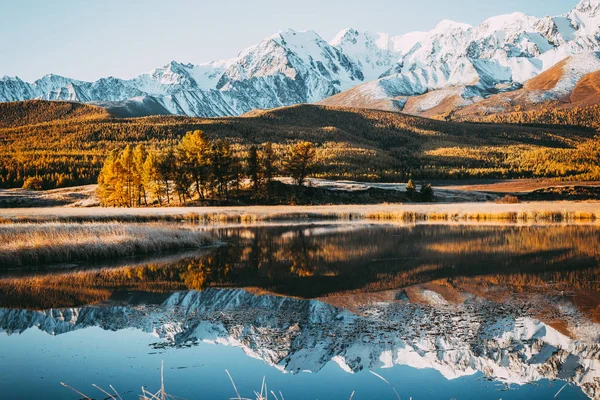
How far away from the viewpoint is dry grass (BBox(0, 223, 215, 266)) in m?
28.9

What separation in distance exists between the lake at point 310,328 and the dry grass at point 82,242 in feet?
4.68

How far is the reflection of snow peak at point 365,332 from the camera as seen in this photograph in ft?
42.0

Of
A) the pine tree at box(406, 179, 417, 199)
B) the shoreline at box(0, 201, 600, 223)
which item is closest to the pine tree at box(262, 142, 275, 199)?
the shoreline at box(0, 201, 600, 223)

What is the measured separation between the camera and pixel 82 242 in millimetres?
31375

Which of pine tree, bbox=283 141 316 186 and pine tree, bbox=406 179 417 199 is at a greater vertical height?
pine tree, bbox=283 141 316 186

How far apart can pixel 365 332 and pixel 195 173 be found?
7404 centimetres

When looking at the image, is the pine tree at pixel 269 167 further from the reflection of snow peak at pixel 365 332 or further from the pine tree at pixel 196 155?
the reflection of snow peak at pixel 365 332

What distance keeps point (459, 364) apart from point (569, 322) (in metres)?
4.92

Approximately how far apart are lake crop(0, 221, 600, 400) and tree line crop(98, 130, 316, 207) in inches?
2258

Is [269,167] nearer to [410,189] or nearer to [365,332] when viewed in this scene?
[410,189]

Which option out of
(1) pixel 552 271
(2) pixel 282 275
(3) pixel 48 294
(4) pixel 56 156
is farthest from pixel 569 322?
(4) pixel 56 156

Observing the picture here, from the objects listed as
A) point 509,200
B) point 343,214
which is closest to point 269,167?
point 343,214

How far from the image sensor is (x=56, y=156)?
144625 mm

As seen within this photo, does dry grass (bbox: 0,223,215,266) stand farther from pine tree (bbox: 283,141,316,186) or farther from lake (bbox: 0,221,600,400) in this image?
pine tree (bbox: 283,141,316,186)
